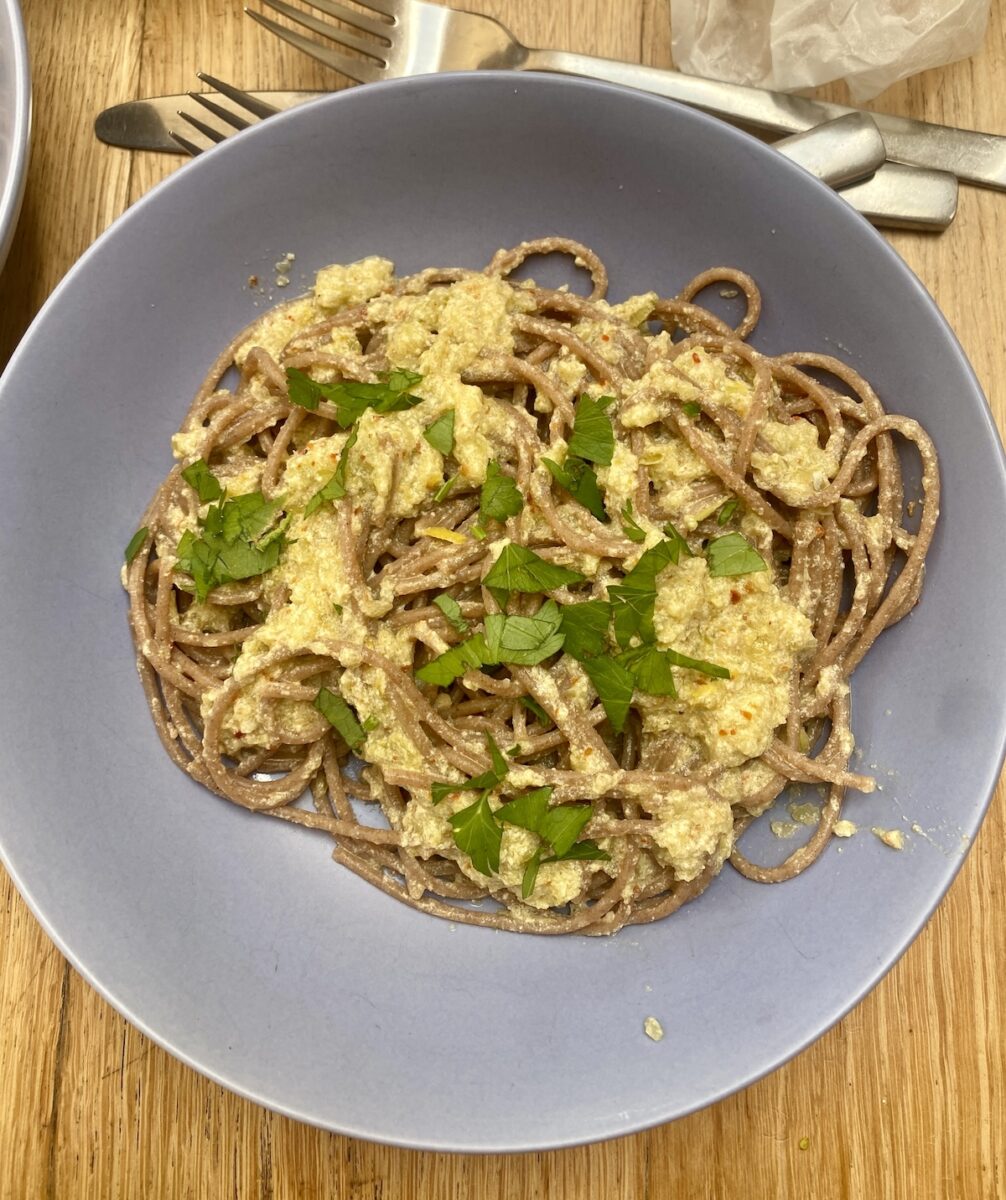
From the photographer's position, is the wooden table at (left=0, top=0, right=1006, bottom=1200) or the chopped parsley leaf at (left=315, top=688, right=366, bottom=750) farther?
the wooden table at (left=0, top=0, right=1006, bottom=1200)

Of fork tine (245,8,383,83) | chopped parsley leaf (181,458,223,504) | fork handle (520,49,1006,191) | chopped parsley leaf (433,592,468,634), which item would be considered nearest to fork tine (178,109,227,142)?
fork tine (245,8,383,83)

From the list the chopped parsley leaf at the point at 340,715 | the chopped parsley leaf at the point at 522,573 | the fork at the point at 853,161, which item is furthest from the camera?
the fork at the point at 853,161

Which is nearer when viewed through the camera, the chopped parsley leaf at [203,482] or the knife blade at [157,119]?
the chopped parsley leaf at [203,482]

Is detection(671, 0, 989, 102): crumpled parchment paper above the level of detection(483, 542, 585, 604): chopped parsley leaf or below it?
above

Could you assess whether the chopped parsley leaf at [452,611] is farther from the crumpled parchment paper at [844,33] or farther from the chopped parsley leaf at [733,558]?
the crumpled parchment paper at [844,33]

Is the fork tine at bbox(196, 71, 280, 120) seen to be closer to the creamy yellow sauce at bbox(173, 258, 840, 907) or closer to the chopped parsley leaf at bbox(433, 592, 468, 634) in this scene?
the creamy yellow sauce at bbox(173, 258, 840, 907)

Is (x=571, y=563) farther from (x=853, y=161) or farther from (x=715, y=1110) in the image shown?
(x=715, y=1110)

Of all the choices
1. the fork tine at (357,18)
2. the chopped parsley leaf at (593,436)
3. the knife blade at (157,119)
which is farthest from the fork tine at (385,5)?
the chopped parsley leaf at (593,436)
